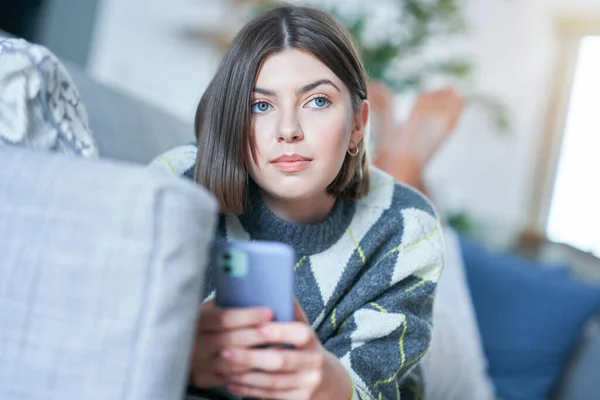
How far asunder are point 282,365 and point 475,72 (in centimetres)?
328

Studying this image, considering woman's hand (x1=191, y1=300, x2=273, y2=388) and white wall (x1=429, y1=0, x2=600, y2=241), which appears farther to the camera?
white wall (x1=429, y1=0, x2=600, y2=241)

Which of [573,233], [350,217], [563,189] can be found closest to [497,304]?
[350,217]

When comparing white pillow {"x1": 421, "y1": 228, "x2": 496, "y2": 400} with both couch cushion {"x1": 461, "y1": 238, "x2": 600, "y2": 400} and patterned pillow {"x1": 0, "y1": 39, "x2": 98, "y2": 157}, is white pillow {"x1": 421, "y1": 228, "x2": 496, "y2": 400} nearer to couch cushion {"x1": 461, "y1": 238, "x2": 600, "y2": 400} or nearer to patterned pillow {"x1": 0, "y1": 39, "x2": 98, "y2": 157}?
couch cushion {"x1": 461, "y1": 238, "x2": 600, "y2": 400}

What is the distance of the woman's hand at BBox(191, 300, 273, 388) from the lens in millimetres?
505

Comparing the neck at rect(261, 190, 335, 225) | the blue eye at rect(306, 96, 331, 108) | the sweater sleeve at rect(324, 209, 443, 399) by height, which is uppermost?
the blue eye at rect(306, 96, 331, 108)

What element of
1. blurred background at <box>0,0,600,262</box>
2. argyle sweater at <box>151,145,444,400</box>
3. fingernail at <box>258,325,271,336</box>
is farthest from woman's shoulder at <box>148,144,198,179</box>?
blurred background at <box>0,0,600,262</box>

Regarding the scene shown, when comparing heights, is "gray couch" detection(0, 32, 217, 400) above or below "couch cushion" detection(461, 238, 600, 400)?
above

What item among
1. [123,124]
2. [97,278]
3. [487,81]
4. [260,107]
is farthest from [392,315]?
[487,81]

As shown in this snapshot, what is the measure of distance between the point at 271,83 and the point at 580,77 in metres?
3.21

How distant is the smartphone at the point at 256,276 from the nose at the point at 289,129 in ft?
0.63

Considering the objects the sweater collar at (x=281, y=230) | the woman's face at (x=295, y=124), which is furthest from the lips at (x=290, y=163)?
the sweater collar at (x=281, y=230)

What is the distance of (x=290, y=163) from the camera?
2.24 ft

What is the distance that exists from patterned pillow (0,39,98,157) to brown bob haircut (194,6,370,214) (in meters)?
0.13

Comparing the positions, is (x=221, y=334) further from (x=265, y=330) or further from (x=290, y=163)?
(x=290, y=163)
